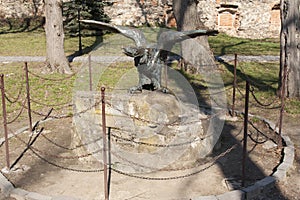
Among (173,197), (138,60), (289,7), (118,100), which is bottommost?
(173,197)

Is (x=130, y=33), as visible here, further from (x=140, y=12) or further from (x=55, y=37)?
(x=140, y=12)

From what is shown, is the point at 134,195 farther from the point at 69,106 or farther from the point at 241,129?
the point at 69,106

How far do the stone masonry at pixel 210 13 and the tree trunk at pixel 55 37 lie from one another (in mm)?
9195

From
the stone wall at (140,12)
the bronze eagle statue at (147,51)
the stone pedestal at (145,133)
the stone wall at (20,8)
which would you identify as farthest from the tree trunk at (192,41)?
the stone wall at (20,8)

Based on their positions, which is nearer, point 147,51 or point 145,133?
point 145,133

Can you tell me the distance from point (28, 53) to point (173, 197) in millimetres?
11925

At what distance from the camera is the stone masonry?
20.4 m

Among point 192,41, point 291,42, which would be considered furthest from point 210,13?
point 291,42

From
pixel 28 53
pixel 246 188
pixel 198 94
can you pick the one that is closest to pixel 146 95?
pixel 246 188

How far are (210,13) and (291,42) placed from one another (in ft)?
38.1

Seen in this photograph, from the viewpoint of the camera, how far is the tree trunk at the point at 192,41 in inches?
489

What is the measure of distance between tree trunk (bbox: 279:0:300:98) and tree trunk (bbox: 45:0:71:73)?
6.26 metres

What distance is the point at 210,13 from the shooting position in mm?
21125

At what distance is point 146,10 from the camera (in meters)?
21.6
